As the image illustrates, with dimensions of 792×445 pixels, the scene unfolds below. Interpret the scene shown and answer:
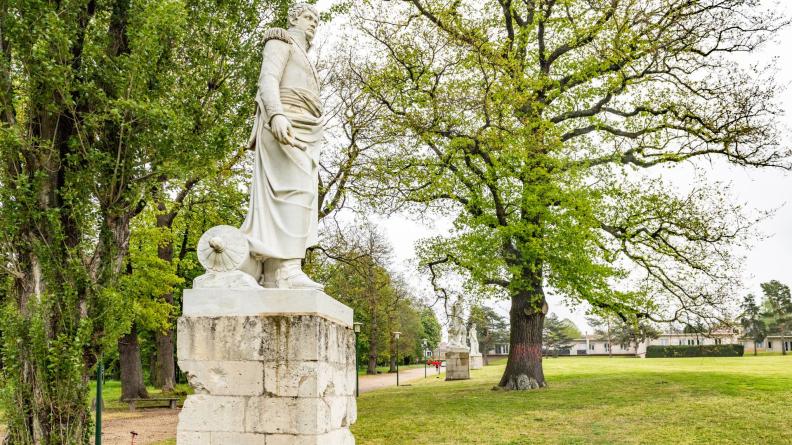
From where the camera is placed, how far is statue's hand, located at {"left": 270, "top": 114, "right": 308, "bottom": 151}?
5.78 metres

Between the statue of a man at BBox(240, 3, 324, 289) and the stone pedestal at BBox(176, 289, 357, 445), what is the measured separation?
393mm

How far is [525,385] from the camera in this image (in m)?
19.8

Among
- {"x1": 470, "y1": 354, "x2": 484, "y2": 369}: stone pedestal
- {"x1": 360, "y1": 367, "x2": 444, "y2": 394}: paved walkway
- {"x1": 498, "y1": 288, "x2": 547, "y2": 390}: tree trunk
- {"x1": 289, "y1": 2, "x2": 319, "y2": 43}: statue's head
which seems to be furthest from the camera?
{"x1": 470, "y1": 354, "x2": 484, "y2": 369}: stone pedestal

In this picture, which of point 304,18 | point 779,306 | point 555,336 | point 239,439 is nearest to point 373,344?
point 304,18

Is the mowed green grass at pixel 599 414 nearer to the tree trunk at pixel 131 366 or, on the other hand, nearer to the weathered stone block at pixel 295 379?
the weathered stone block at pixel 295 379

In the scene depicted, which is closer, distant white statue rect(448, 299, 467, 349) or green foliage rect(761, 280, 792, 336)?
distant white statue rect(448, 299, 467, 349)

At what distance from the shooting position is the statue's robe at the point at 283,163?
5914mm

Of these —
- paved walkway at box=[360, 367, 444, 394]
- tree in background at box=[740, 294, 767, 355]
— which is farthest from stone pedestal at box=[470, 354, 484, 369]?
tree in background at box=[740, 294, 767, 355]

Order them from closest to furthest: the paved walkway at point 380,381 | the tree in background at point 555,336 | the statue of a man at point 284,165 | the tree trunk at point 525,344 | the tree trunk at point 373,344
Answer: the statue of a man at point 284,165 → the tree trunk at point 525,344 → the paved walkway at point 380,381 → the tree trunk at point 373,344 → the tree in background at point 555,336

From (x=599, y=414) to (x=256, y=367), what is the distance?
1108 cm

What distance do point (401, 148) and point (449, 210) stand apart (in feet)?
8.32

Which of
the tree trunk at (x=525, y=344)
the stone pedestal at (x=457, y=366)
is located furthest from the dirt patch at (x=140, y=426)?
the stone pedestal at (x=457, y=366)

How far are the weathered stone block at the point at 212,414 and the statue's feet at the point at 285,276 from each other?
1.05m

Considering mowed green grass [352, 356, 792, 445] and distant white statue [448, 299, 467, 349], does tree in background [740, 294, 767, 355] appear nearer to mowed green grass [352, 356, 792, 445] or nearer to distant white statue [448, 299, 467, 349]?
distant white statue [448, 299, 467, 349]
